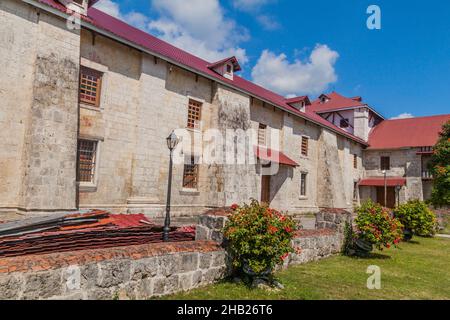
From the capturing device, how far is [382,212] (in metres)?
10.1

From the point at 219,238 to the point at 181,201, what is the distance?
9.09 metres

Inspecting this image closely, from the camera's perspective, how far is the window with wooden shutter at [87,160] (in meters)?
12.2

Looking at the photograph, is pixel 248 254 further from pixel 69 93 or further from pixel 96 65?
pixel 96 65

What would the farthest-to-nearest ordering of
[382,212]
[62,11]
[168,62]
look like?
[168,62] < [62,11] < [382,212]

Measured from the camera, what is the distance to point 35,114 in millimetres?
10359

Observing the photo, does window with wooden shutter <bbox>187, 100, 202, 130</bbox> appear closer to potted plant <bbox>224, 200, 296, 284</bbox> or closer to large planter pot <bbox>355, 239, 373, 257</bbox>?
large planter pot <bbox>355, 239, 373, 257</bbox>

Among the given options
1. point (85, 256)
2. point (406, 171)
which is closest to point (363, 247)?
point (85, 256)

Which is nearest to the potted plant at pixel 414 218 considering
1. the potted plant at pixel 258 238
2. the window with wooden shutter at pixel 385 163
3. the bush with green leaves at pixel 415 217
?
the bush with green leaves at pixel 415 217

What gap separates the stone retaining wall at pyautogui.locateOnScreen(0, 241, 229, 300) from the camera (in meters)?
3.82

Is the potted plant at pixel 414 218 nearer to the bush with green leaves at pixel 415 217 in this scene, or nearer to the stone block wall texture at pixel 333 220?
the bush with green leaves at pixel 415 217

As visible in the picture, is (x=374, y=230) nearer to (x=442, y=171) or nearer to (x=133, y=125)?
(x=133, y=125)

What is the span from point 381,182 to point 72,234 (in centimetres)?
3129

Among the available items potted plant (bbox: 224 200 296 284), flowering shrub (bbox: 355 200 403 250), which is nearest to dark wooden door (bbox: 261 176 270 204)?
flowering shrub (bbox: 355 200 403 250)

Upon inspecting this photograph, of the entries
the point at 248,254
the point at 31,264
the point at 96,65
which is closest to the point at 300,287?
the point at 248,254
